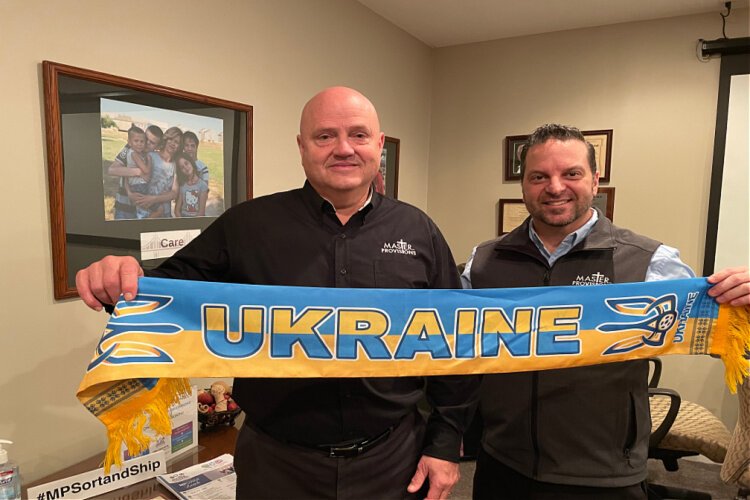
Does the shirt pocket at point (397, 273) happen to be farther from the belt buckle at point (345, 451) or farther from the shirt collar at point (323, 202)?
the belt buckle at point (345, 451)

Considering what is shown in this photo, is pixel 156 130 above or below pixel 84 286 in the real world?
above

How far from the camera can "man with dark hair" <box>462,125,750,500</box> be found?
4.52 feet

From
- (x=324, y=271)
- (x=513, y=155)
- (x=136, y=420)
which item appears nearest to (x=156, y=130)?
(x=324, y=271)

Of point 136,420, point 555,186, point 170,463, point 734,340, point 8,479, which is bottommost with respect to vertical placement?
point 170,463

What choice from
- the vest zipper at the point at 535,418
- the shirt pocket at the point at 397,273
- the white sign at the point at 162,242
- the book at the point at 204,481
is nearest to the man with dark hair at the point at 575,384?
the vest zipper at the point at 535,418

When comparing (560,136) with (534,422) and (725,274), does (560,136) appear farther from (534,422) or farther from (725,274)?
(534,422)

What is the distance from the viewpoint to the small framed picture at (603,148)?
10.7 ft

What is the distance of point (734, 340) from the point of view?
1264 mm

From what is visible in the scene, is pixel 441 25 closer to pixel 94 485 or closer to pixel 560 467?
pixel 560 467

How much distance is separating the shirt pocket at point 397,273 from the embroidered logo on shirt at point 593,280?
448 mm

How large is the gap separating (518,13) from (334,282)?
2519 millimetres

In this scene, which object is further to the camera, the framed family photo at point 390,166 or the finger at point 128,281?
the framed family photo at point 390,166

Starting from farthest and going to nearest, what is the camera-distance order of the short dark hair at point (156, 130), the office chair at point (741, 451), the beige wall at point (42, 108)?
the office chair at point (741, 451), the short dark hair at point (156, 130), the beige wall at point (42, 108)

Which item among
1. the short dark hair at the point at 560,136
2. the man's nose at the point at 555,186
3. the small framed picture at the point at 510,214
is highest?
the short dark hair at the point at 560,136
